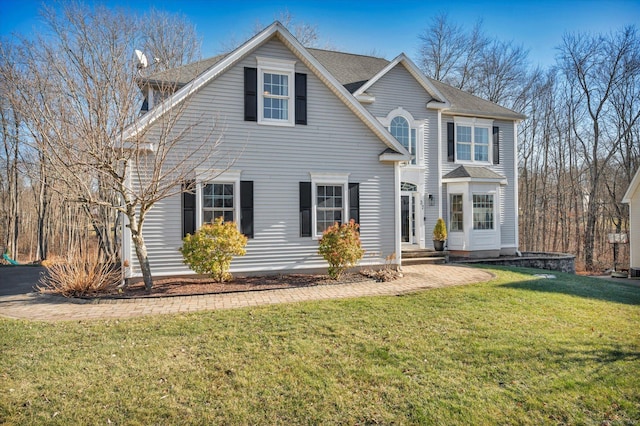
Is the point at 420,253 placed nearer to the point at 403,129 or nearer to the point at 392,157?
the point at 392,157

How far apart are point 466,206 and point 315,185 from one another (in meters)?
7.36

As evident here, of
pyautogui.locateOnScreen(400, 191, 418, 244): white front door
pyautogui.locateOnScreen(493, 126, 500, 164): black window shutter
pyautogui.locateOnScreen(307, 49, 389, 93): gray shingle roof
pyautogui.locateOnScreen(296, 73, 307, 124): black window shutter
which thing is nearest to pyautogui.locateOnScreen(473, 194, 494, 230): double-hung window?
pyautogui.locateOnScreen(493, 126, 500, 164): black window shutter

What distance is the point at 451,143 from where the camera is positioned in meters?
15.8

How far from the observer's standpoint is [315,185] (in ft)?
36.0

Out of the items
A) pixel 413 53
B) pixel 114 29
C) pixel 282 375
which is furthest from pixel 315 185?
pixel 413 53

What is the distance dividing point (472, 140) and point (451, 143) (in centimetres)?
112

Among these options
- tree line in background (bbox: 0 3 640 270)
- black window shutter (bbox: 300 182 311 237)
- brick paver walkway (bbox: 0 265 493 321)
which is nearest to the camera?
brick paver walkway (bbox: 0 265 493 321)

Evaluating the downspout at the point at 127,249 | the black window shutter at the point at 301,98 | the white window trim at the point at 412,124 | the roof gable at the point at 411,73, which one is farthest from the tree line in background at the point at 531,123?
the white window trim at the point at 412,124

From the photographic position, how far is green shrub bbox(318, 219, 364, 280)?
9.72 m

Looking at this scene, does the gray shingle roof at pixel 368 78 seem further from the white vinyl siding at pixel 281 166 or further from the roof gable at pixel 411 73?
the white vinyl siding at pixel 281 166

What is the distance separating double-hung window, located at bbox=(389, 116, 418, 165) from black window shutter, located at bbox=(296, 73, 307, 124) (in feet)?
15.7

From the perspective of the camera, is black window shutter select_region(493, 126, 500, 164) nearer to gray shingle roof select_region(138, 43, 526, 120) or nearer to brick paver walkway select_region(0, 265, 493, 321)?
gray shingle roof select_region(138, 43, 526, 120)

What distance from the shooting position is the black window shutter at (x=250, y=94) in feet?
34.2

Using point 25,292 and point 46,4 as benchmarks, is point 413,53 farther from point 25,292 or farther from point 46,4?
point 25,292
